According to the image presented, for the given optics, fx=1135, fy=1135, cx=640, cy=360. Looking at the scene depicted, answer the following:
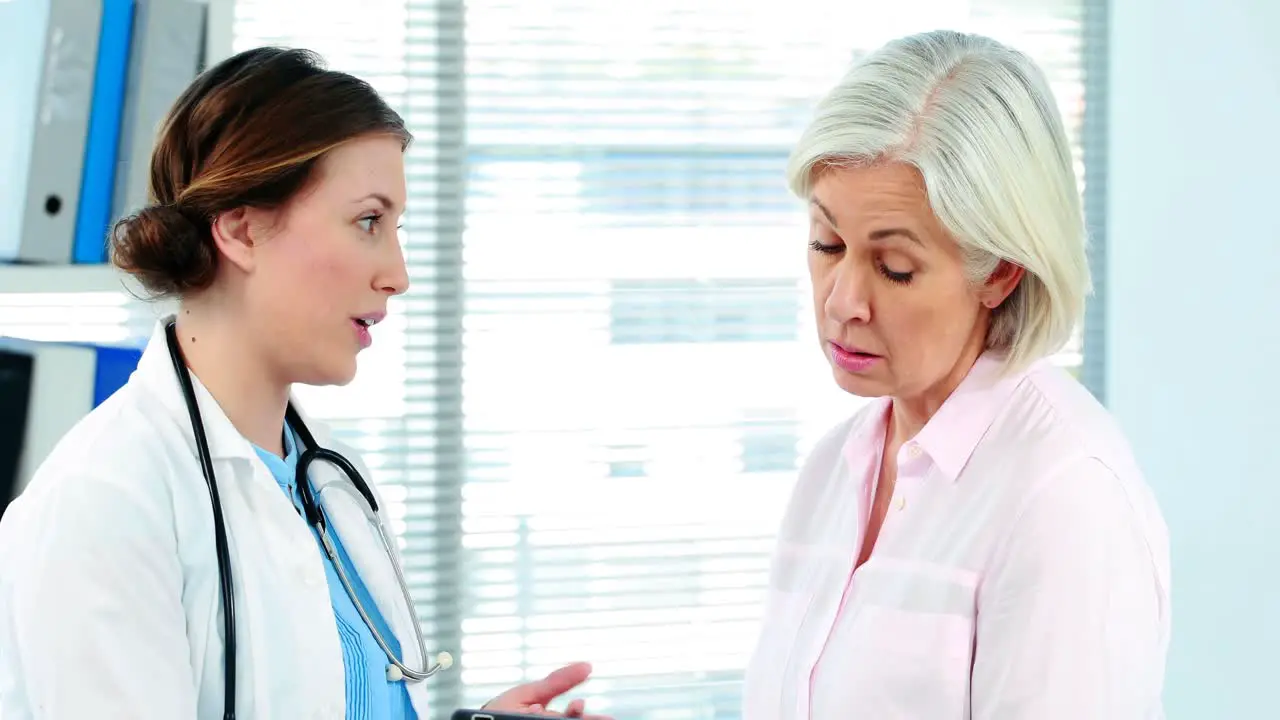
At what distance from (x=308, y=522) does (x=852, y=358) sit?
61cm

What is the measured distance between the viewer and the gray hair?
1055 millimetres

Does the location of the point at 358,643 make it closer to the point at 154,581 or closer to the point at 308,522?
the point at 308,522

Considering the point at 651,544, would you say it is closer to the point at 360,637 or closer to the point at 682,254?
the point at 682,254

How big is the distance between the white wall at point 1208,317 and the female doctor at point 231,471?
6.40 ft

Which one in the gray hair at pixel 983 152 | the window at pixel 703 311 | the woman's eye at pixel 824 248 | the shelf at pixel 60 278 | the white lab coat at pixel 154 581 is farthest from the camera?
the window at pixel 703 311

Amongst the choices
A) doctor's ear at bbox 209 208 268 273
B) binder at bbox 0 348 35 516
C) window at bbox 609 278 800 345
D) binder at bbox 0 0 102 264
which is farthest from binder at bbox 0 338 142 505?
window at bbox 609 278 800 345

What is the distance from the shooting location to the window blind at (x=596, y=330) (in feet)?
8.42

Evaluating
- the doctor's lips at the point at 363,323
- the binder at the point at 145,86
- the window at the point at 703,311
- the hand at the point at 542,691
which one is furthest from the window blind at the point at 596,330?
the doctor's lips at the point at 363,323

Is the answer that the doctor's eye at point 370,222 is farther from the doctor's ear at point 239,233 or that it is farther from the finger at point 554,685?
the finger at point 554,685

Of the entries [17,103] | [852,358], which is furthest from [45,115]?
[852,358]

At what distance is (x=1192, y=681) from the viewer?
2639mm

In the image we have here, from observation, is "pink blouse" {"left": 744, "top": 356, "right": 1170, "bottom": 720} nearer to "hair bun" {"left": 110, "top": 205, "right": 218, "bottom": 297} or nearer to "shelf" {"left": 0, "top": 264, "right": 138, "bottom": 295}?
"hair bun" {"left": 110, "top": 205, "right": 218, "bottom": 297}

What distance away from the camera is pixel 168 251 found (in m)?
1.11

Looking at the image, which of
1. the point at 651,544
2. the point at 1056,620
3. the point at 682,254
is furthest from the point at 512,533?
the point at 1056,620
